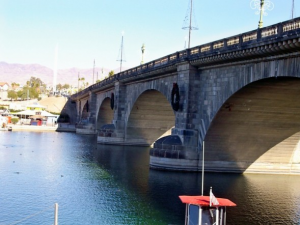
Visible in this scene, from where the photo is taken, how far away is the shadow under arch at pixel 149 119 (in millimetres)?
A: 57119

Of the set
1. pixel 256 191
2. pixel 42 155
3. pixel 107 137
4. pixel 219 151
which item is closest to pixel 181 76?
pixel 219 151

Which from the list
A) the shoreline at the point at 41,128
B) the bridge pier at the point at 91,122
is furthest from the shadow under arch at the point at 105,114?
the shoreline at the point at 41,128

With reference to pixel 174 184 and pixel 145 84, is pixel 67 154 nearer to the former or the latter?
pixel 145 84

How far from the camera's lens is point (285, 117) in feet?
109

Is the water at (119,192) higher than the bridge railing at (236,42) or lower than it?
lower

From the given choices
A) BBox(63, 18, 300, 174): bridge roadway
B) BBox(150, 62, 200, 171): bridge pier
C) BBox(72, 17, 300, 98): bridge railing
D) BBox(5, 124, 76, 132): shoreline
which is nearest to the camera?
BBox(72, 17, 300, 98): bridge railing

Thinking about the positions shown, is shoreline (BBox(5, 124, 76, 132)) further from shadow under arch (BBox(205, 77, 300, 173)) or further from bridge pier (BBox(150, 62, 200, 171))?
shadow under arch (BBox(205, 77, 300, 173))

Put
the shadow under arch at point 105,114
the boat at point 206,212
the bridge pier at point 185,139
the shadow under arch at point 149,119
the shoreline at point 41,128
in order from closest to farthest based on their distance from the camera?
the boat at point 206,212
the bridge pier at point 185,139
the shadow under arch at point 149,119
the shadow under arch at point 105,114
the shoreline at point 41,128

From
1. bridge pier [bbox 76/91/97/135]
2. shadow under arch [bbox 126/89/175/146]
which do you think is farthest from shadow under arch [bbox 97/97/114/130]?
shadow under arch [bbox 126/89/175/146]

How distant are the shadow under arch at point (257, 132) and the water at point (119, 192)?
4.67ft

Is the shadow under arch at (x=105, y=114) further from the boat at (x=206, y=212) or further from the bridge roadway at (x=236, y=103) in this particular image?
the boat at (x=206, y=212)

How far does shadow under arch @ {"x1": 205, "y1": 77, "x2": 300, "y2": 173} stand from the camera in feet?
101

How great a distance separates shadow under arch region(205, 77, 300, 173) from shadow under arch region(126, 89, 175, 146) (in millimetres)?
20125

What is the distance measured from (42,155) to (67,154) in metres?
3.07
